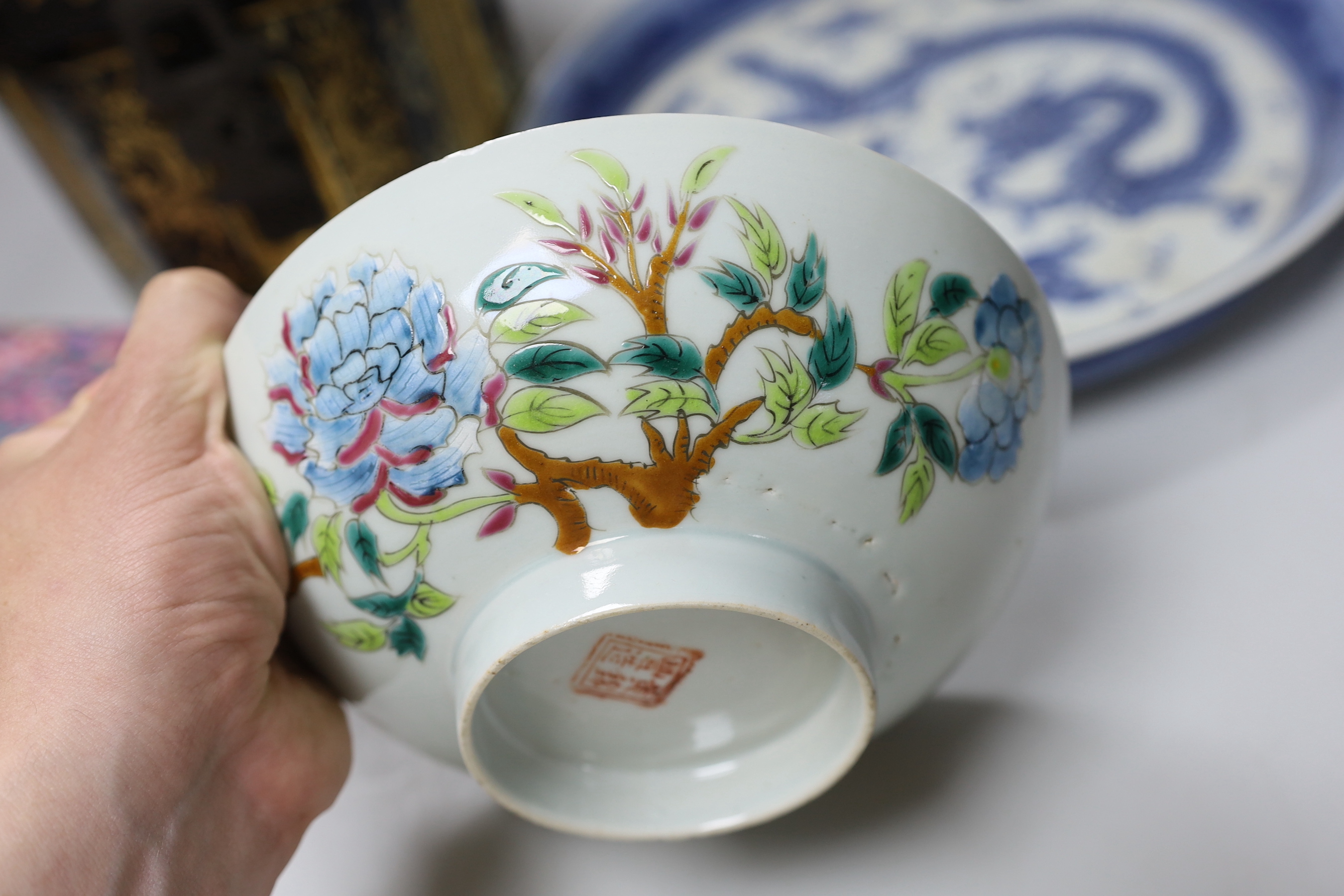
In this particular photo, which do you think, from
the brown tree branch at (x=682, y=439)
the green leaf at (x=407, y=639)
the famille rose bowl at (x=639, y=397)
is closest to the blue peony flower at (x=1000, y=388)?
the famille rose bowl at (x=639, y=397)

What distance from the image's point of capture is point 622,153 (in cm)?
35

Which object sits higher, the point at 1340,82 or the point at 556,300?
the point at 556,300

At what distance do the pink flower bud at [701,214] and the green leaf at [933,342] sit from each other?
→ 0.08 meters

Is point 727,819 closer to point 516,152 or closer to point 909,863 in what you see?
point 909,863

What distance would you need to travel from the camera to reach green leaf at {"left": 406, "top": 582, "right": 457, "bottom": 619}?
0.38m

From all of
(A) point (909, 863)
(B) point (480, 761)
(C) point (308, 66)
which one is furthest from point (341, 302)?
(C) point (308, 66)

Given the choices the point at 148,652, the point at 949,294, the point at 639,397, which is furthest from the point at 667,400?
the point at 148,652

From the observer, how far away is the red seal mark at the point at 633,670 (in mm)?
414

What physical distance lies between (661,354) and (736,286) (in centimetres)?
3

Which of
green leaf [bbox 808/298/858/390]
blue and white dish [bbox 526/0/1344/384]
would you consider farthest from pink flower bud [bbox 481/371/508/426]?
blue and white dish [bbox 526/0/1344/384]

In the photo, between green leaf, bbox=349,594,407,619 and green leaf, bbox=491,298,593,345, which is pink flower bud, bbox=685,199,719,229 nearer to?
green leaf, bbox=491,298,593,345

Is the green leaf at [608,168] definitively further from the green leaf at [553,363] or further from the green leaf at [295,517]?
the green leaf at [295,517]

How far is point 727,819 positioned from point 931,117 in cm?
67

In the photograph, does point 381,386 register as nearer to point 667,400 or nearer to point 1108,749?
point 667,400
